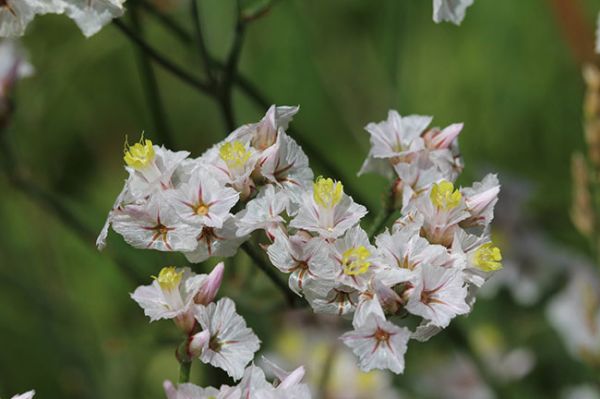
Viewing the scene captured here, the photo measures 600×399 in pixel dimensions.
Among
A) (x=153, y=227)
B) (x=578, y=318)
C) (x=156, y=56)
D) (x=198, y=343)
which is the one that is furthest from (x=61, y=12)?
(x=578, y=318)

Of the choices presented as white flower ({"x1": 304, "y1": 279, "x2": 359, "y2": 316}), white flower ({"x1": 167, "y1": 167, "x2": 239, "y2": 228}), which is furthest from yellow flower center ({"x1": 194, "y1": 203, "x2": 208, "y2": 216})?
white flower ({"x1": 304, "y1": 279, "x2": 359, "y2": 316})

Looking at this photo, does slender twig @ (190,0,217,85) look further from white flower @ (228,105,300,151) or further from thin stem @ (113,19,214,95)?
white flower @ (228,105,300,151)

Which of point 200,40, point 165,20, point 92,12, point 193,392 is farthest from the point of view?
point 165,20

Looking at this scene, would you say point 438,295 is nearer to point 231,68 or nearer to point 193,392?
point 193,392

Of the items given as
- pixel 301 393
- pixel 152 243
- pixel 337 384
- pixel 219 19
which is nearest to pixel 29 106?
pixel 219 19

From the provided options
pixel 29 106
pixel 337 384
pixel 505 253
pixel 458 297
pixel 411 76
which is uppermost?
pixel 458 297

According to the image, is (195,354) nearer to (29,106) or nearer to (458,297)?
(458,297)
